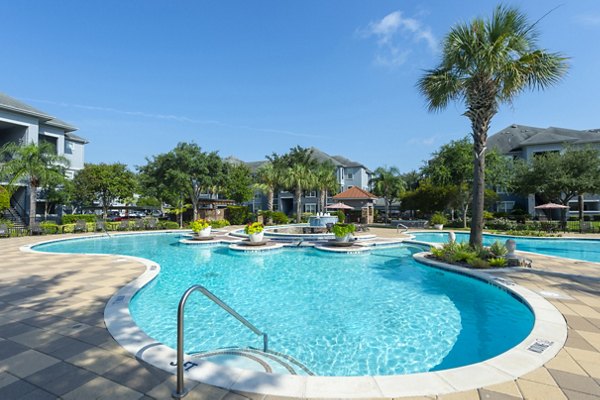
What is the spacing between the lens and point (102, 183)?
2902 cm

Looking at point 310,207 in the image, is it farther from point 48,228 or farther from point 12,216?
point 12,216

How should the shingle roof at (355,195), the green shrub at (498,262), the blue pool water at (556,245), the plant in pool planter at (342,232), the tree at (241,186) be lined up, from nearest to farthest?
1. the green shrub at (498,262)
2. the blue pool water at (556,245)
3. the plant in pool planter at (342,232)
4. the shingle roof at (355,195)
5. the tree at (241,186)


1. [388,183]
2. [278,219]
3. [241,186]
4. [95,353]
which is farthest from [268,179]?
[95,353]

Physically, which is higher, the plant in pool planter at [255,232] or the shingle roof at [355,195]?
the shingle roof at [355,195]

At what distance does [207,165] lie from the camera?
29781 mm

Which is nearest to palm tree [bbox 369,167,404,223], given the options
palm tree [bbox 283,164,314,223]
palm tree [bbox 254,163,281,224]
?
palm tree [bbox 283,164,314,223]

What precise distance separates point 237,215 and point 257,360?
30255 mm

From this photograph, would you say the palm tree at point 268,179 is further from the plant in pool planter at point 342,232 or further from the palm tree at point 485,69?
the palm tree at point 485,69

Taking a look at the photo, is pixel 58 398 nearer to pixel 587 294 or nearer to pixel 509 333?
pixel 509 333

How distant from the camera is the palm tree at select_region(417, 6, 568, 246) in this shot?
34.3 ft

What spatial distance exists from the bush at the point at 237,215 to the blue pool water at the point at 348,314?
21.8 m

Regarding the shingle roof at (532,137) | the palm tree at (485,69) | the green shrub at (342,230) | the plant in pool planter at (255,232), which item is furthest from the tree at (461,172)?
the plant in pool planter at (255,232)

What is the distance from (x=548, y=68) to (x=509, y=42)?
5.39 ft

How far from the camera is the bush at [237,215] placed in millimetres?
34000
